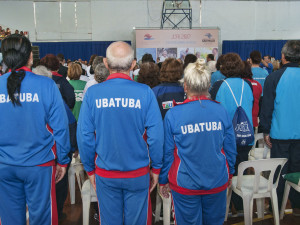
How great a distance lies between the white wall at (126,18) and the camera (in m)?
12.8

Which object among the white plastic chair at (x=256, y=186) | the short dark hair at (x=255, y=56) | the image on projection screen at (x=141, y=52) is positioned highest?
the image on projection screen at (x=141, y=52)

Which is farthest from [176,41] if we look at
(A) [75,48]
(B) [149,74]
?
(B) [149,74]

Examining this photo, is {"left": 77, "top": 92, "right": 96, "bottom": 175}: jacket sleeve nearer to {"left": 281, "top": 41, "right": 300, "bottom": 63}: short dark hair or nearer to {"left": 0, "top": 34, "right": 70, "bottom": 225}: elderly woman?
{"left": 0, "top": 34, "right": 70, "bottom": 225}: elderly woman

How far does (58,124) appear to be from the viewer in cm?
184

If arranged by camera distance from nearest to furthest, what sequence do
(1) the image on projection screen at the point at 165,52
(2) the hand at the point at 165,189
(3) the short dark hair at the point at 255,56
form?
(2) the hand at the point at 165,189, (3) the short dark hair at the point at 255,56, (1) the image on projection screen at the point at 165,52

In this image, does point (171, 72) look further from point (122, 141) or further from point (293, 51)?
point (122, 141)

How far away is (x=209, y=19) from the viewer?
13.4 meters

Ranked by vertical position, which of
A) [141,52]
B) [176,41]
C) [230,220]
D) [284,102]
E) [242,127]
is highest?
[176,41]

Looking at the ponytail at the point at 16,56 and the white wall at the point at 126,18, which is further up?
the white wall at the point at 126,18

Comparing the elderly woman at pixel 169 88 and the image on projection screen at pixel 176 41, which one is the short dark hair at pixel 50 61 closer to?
the elderly woman at pixel 169 88

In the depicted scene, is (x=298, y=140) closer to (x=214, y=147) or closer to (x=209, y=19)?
(x=214, y=147)

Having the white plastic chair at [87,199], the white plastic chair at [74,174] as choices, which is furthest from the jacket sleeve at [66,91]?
the white plastic chair at [87,199]

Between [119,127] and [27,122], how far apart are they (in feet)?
1.86

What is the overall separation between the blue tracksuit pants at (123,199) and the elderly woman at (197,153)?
216 millimetres
